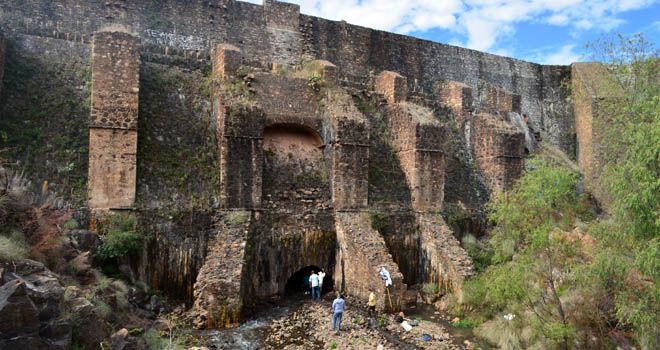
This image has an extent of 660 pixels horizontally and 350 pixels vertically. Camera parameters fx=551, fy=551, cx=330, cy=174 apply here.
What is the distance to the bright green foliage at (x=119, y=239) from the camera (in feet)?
41.5

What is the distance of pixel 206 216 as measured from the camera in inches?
571

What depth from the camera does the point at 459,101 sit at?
73.3 ft

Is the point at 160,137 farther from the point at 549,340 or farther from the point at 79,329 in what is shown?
the point at 549,340

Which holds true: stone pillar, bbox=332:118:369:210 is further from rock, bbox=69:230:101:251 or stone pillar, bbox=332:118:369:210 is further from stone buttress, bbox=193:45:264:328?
rock, bbox=69:230:101:251

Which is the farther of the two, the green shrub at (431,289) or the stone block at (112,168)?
the green shrub at (431,289)

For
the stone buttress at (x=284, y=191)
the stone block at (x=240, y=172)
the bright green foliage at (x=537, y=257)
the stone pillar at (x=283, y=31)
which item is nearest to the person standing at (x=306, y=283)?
the stone buttress at (x=284, y=191)

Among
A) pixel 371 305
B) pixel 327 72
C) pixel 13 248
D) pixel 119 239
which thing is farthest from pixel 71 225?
pixel 327 72

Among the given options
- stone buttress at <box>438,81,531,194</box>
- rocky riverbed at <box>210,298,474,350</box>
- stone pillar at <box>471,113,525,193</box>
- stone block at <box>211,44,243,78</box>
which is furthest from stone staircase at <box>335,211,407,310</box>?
stone buttress at <box>438,81,531,194</box>

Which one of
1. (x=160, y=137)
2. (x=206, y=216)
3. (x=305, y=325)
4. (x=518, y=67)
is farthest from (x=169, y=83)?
(x=518, y=67)

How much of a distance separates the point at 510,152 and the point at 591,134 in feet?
25.0

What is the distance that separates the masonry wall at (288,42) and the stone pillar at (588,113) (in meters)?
0.89

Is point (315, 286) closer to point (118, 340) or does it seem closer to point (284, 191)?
point (284, 191)

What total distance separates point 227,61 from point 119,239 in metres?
6.68

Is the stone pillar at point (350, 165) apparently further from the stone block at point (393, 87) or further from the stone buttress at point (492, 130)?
the stone buttress at point (492, 130)
